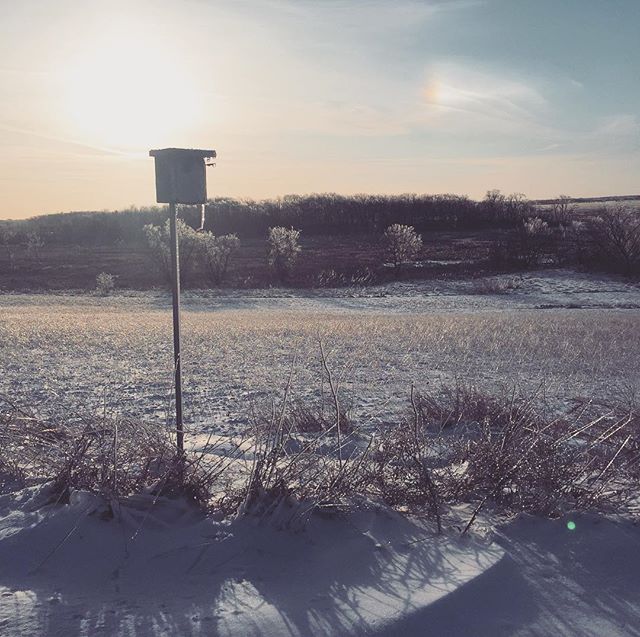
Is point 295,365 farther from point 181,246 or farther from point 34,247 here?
point 34,247

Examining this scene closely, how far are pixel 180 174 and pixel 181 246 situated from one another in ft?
154

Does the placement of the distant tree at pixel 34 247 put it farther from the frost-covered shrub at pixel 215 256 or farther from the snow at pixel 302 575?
the snow at pixel 302 575

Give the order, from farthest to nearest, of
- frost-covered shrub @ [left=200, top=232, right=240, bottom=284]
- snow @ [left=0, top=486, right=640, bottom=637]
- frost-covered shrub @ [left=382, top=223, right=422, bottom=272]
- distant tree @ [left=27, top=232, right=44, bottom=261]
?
distant tree @ [left=27, top=232, right=44, bottom=261] → frost-covered shrub @ [left=382, top=223, right=422, bottom=272] → frost-covered shrub @ [left=200, top=232, right=240, bottom=284] → snow @ [left=0, top=486, right=640, bottom=637]

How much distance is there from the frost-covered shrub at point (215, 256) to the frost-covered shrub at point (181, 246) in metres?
0.74

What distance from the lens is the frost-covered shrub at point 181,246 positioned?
50.3 meters

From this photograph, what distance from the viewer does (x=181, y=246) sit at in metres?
50.8

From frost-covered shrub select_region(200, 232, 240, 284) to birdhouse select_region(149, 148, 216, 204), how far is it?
1876 inches

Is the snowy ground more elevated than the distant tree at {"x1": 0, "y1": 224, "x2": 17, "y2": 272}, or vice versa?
the distant tree at {"x1": 0, "y1": 224, "x2": 17, "y2": 272}

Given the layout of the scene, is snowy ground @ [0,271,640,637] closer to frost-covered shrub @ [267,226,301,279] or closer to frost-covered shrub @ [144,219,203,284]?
frost-covered shrub @ [144,219,203,284]

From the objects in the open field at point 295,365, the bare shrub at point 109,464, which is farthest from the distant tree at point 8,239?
the bare shrub at point 109,464

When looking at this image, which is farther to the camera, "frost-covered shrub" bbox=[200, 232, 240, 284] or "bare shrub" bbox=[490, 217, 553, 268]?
"bare shrub" bbox=[490, 217, 553, 268]

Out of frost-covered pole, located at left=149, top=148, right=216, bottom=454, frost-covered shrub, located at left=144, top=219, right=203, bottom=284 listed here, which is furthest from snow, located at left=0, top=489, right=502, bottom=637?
frost-covered shrub, located at left=144, top=219, right=203, bottom=284

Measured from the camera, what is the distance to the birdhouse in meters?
5.19

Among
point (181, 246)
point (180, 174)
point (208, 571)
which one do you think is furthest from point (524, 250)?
point (208, 571)
